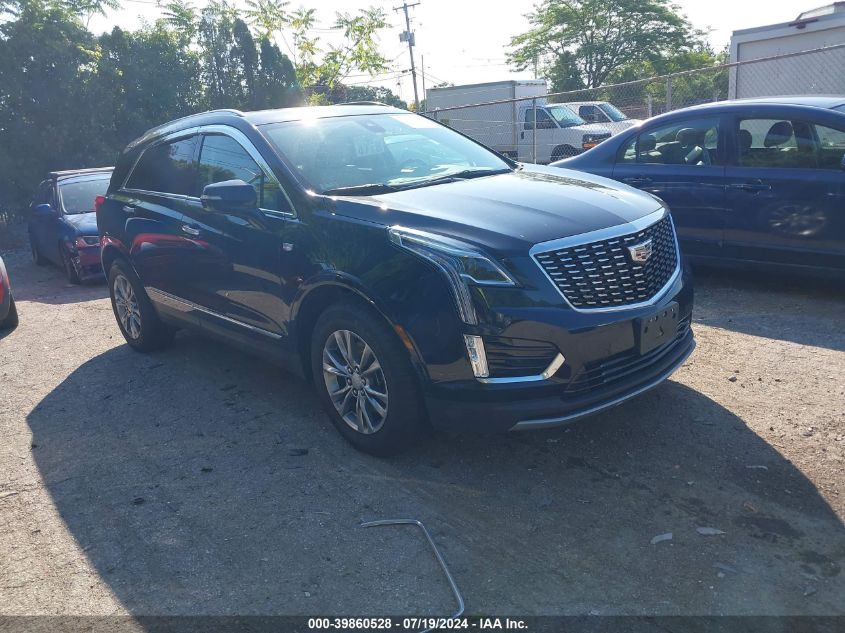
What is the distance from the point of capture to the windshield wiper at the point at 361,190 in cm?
441

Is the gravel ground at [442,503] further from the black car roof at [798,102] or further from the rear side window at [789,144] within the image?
the black car roof at [798,102]

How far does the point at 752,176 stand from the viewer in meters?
6.60

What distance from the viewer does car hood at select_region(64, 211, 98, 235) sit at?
10.7 m

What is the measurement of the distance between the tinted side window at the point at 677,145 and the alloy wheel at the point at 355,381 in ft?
14.3

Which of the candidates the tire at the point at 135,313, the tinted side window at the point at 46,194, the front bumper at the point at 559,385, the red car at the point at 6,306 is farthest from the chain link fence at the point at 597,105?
the red car at the point at 6,306

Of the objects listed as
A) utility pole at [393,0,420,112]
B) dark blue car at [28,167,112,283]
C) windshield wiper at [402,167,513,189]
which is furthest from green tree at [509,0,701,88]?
windshield wiper at [402,167,513,189]

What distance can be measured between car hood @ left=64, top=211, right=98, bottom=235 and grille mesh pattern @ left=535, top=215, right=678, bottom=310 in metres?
8.71

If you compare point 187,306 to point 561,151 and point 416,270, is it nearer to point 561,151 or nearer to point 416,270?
point 416,270

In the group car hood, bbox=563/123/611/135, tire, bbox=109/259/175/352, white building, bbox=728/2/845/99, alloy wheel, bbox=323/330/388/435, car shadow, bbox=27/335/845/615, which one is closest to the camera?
car shadow, bbox=27/335/845/615

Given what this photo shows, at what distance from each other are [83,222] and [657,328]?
30.6 ft

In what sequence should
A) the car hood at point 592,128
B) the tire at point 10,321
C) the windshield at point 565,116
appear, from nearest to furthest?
1. the tire at point 10,321
2. the car hood at point 592,128
3. the windshield at point 565,116

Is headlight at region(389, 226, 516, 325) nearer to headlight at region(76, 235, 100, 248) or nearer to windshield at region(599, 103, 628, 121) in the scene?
headlight at region(76, 235, 100, 248)

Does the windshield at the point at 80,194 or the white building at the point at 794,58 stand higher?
the white building at the point at 794,58

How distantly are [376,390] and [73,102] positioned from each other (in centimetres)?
1845
